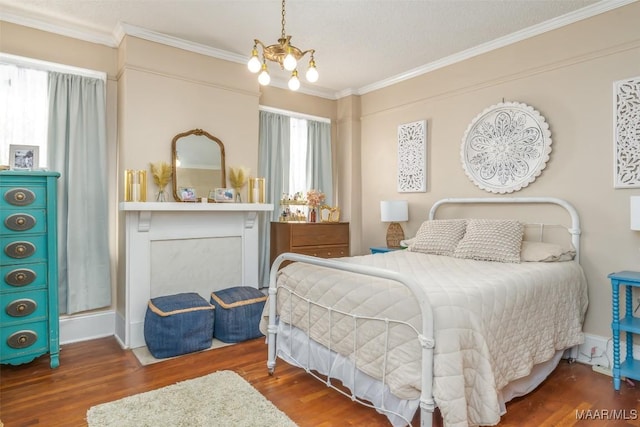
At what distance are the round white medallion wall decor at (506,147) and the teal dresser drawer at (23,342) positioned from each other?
3870mm

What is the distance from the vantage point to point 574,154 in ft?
10.0

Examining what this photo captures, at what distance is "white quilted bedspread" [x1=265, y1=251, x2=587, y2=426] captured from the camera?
5.57 feet

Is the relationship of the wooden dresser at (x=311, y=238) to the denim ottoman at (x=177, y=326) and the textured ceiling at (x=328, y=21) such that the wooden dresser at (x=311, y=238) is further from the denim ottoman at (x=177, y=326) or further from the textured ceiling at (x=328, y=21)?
the textured ceiling at (x=328, y=21)

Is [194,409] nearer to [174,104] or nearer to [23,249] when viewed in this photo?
[23,249]

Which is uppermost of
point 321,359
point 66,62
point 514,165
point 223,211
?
point 66,62

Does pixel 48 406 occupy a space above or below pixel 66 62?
below

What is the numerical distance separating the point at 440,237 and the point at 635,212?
54.4 inches

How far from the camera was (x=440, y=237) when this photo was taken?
3.44 metres

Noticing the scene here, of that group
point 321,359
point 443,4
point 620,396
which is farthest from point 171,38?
point 620,396

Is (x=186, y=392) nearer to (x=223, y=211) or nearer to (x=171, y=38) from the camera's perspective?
(x=223, y=211)

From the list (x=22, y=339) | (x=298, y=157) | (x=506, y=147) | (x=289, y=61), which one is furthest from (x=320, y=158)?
(x=22, y=339)

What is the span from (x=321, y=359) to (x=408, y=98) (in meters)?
3.19

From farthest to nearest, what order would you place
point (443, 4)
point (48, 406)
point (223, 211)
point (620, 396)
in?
point (223, 211), point (443, 4), point (620, 396), point (48, 406)

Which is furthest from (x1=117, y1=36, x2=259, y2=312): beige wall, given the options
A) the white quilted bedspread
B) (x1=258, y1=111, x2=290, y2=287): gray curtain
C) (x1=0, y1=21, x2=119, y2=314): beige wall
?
the white quilted bedspread
